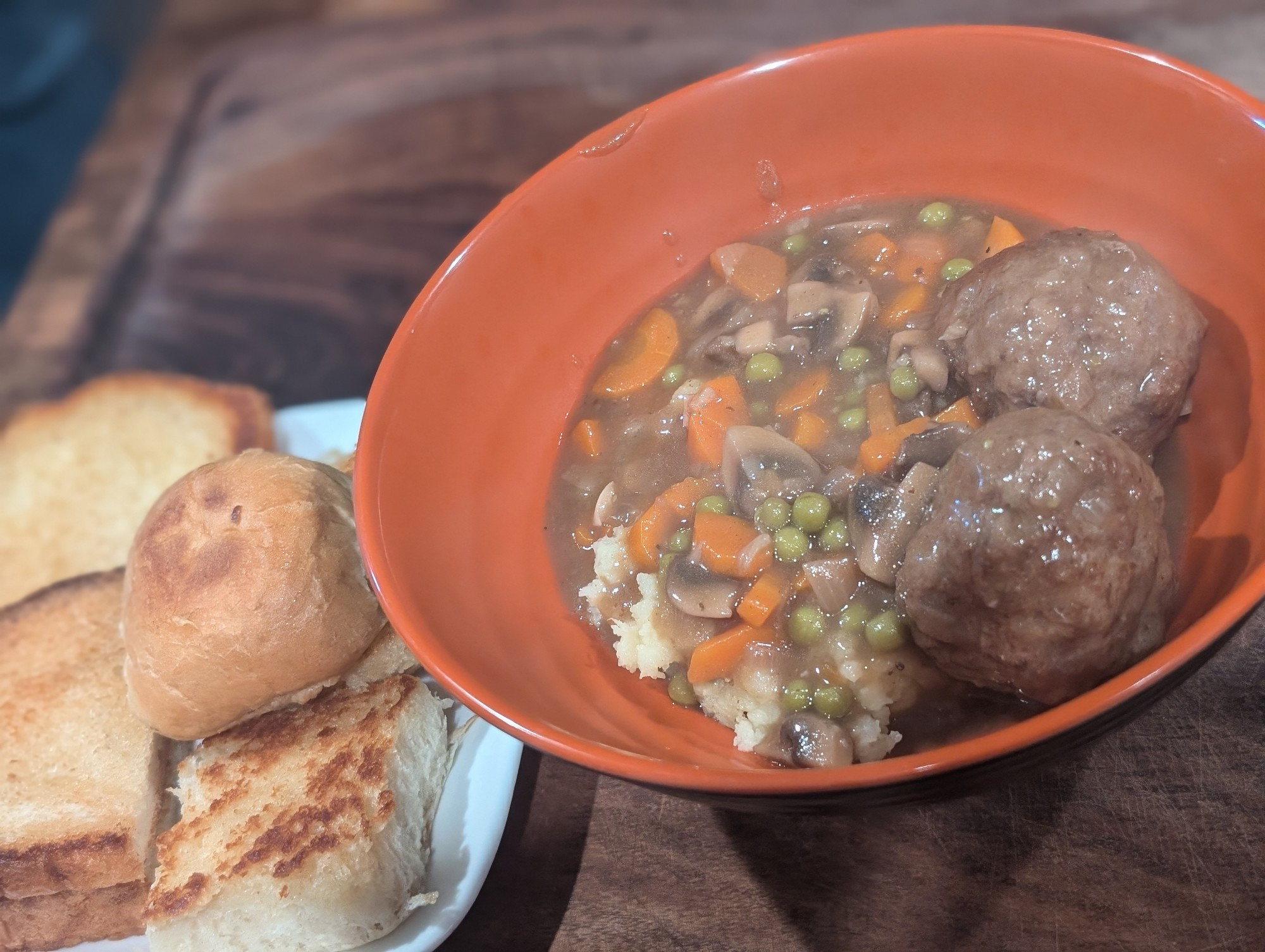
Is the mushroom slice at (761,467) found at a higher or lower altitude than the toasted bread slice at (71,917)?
higher

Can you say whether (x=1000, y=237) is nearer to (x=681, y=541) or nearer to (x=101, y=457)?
(x=681, y=541)

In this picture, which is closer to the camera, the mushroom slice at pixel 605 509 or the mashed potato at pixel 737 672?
the mashed potato at pixel 737 672

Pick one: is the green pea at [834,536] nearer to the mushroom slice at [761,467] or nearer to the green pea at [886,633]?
the mushroom slice at [761,467]

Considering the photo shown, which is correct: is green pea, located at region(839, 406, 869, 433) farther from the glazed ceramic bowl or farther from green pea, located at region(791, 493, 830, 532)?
the glazed ceramic bowl

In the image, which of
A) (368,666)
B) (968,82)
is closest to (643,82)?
(968,82)

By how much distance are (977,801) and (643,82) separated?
430cm

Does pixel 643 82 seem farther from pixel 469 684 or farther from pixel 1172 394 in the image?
pixel 469 684

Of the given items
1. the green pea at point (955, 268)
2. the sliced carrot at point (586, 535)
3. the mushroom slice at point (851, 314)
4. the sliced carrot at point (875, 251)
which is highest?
the green pea at point (955, 268)

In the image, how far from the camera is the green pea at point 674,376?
3533 millimetres

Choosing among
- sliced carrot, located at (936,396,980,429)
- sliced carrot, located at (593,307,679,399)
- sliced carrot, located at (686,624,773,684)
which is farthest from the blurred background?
sliced carrot, located at (686,624,773,684)

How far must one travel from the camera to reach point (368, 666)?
344 centimetres

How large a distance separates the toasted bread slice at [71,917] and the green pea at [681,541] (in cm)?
213

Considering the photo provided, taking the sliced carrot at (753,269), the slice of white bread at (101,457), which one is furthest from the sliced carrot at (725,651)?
the slice of white bread at (101,457)

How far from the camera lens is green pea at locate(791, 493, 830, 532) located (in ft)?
9.40
